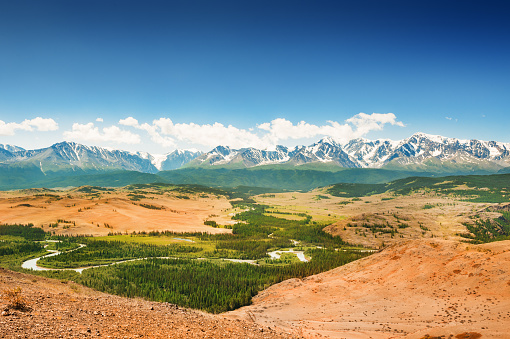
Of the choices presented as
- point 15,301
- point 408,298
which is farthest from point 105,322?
point 408,298

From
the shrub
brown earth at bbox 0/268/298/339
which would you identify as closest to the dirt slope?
brown earth at bbox 0/268/298/339

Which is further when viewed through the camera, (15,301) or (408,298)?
(408,298)

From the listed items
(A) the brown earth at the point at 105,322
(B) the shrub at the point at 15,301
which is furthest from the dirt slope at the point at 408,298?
(B) the shrub at the point at 15,301

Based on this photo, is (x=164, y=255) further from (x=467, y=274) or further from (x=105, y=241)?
(x=467, y=274)

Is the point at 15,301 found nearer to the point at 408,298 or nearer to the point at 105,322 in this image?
the point at 105,322

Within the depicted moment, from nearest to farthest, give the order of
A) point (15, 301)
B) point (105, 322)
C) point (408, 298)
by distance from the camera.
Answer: point (15, 301), point (105, 322), point (408, 298)

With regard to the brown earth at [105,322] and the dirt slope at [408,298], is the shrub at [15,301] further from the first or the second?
the dirt slope at [408,298]

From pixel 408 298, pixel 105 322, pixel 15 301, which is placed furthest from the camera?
pixel 408 298
